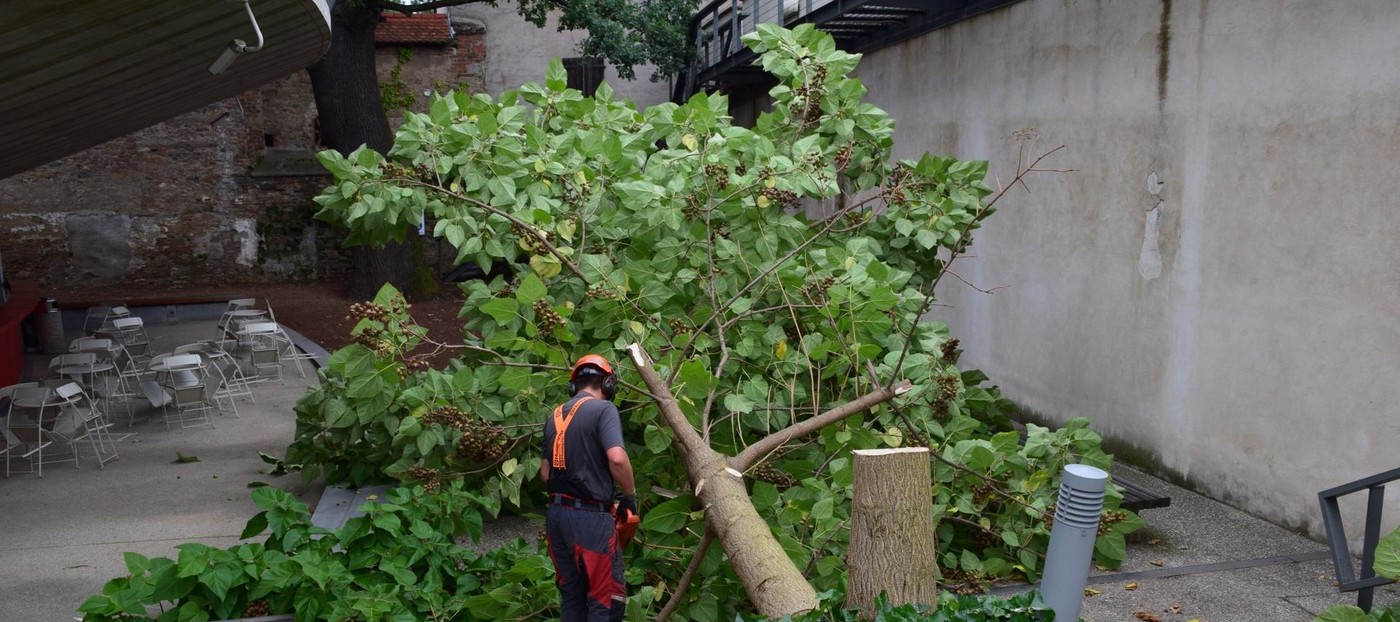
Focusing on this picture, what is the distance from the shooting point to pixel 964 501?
555 centimetres

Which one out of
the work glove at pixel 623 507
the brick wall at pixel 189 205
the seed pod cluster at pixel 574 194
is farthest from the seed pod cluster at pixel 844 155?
the brick wall at pixel 189 205

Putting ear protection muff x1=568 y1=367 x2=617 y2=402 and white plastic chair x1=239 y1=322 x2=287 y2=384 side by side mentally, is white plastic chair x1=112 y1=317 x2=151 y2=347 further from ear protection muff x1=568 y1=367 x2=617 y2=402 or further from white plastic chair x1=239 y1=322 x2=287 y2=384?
ear protection muff x1=568 y1=367 x2=617 y2=402

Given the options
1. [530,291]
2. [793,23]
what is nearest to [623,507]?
[530,291]

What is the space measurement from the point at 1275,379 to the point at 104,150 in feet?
65.0

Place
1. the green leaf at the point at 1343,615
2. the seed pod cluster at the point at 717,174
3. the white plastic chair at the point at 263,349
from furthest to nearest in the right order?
the white plastic chair at the point at 263,349 < the seed pod cluster at the point at 717,174 < the green leaf at the point at 1343,615

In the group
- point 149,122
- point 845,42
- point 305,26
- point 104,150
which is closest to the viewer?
point 305,26

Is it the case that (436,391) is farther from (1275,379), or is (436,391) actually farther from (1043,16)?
(1043,16)

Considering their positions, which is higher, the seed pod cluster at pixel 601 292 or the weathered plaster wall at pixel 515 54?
the weathered plaster wall at pixel 515 54

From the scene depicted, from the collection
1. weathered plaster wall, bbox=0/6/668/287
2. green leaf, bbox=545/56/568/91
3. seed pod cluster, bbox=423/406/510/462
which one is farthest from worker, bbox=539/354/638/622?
weathered plaster wall, bbox=0/6/668/287

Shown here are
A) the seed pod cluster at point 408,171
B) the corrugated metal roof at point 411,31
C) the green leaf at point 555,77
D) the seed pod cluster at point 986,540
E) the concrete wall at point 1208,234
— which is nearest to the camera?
the seed pod cluster at point 986,540

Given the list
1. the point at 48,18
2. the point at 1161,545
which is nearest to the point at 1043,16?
the point at 1161,545

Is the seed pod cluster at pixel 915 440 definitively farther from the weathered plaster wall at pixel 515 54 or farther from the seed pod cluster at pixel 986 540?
the weathered plaster wall at pixel 515 54

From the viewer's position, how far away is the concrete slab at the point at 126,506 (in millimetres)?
6047

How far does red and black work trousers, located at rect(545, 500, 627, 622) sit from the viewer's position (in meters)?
4.36
